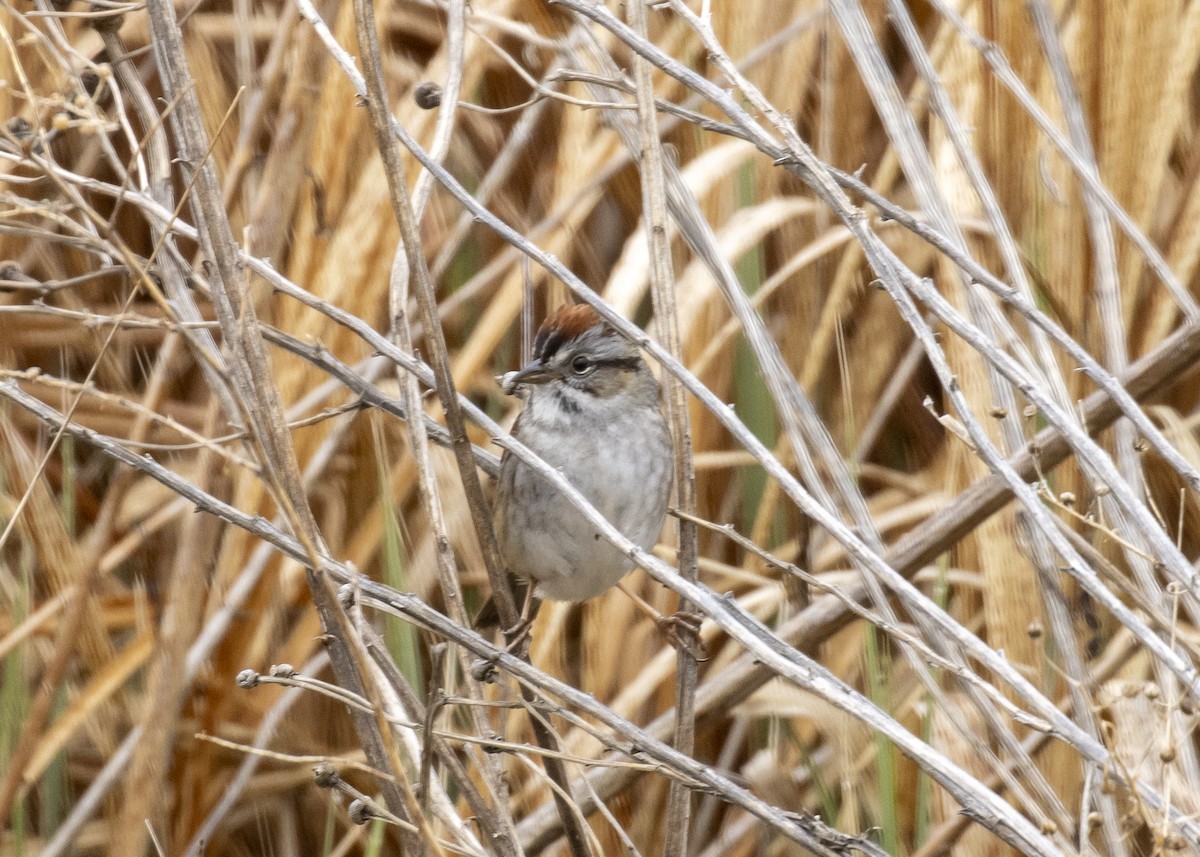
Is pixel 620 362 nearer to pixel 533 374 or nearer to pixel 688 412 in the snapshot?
pixel 533 374

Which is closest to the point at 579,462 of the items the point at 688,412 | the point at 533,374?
the point at 533,374

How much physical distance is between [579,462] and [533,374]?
152 mm

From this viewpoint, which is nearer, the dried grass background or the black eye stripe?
the dried grass background

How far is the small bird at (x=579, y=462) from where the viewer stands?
2225mm

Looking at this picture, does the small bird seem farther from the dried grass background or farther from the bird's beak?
the dried grass background

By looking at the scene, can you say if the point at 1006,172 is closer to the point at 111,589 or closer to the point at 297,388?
the point at 297,388

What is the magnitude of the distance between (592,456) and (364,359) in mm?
510

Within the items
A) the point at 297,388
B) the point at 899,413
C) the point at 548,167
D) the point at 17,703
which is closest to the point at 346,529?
the point at 297,388

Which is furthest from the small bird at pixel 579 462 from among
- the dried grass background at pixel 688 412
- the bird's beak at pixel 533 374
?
the dried grass background at pixel 688 412

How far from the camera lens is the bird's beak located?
2.21 metres

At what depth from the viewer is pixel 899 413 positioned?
2748 millimetres

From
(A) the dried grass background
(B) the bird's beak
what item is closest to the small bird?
(B) the bird's beak

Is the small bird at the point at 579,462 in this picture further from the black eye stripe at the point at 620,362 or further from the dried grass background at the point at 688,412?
the dried grass background at the point at 688,412

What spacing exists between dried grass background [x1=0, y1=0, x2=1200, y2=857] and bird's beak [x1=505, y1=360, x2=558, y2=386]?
0.09 m
